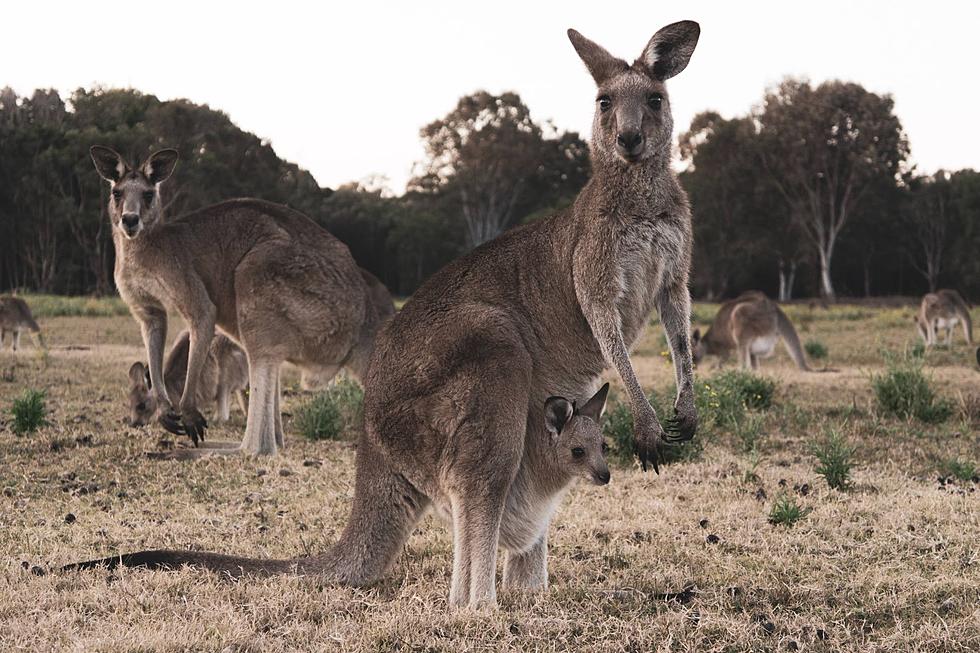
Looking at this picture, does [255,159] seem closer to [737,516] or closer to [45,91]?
[45,91]

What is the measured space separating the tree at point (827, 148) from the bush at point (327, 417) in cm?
2763

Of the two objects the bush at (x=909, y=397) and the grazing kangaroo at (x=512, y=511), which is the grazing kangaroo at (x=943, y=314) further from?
the grazing kangaroo at (x=512, y=511)

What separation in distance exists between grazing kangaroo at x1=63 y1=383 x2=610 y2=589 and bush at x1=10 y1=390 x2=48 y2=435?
345 cm

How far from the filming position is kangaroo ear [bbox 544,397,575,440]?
3412 mm

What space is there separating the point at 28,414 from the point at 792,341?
8.27 m

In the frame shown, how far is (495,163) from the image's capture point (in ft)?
117

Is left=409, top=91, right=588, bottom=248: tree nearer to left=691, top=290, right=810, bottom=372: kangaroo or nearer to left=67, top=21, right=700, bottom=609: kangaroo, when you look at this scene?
left=691, top=290, right=810, bottom=372: kangaroo

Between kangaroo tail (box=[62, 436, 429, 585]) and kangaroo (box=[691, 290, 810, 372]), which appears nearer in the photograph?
kangaroo tail (box=[62, 436, 429, 585])

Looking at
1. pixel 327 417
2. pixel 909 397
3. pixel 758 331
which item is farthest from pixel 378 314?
pixel 758 331

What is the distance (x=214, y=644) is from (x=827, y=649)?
191cm

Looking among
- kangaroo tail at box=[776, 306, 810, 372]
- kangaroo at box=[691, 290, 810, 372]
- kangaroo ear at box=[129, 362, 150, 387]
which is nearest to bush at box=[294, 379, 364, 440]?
kangaroo ear at box=[129, 362, 150, 387]

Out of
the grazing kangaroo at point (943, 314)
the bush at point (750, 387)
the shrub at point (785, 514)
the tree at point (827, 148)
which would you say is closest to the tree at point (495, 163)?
the tree at point (827, 148)

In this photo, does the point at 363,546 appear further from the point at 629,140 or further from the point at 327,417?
the point at 327,417

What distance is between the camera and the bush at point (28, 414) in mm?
6648
